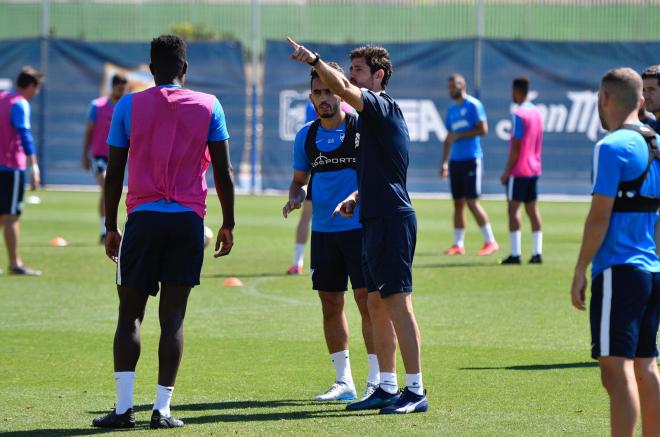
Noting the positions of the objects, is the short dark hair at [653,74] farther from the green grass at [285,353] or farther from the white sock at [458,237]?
the white sock at [458,237]

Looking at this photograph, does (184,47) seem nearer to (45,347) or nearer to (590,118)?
(45,347)

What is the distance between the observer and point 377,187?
758 cm

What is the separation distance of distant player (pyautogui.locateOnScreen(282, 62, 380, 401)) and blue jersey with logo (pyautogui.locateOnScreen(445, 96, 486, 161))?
9.34m

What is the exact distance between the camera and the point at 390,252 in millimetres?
7562

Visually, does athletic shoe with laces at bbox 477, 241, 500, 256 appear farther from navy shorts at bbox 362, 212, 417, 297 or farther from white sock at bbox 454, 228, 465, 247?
navy shorts at bbox 362, 212, 417, 297

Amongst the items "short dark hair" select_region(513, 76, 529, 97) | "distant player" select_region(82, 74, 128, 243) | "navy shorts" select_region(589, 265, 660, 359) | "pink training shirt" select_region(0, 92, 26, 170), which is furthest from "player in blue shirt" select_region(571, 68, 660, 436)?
"distant player" select_region(82, 74, 128, 243)

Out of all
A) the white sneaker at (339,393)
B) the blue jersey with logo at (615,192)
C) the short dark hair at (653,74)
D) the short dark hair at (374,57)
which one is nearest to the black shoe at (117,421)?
the white sneaker at (339,393)

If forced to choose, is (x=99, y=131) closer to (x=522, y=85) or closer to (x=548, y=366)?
(x=522, y=85)

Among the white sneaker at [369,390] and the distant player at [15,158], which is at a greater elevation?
the distant player at [15,158]

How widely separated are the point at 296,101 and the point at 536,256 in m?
15.9

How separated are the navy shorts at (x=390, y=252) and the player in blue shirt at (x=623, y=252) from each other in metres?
1.73

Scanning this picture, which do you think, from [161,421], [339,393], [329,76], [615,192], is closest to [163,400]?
[161,421]

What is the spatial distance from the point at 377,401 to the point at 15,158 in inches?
328

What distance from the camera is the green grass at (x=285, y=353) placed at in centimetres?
746
